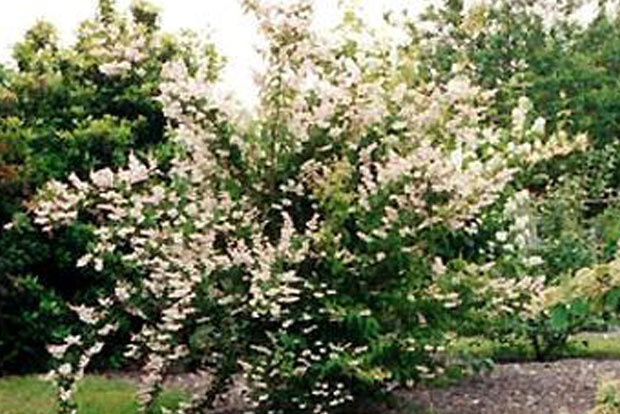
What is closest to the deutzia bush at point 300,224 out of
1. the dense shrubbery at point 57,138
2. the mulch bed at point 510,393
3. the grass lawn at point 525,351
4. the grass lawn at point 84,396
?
the mulch bed at point 510,393

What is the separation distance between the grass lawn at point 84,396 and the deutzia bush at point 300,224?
637 mm

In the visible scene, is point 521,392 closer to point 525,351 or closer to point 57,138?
point 525,351

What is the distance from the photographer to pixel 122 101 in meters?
10.4

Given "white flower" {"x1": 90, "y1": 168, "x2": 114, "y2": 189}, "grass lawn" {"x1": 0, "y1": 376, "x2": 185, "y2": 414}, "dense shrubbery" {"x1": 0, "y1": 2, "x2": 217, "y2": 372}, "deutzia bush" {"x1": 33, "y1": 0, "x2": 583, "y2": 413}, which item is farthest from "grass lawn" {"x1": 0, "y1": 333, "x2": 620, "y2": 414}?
"white flower" {"x1": 90, "y1": 168, "x2": 114, "y2": 189}

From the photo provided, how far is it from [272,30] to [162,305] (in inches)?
64.6

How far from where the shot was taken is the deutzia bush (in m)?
6.69

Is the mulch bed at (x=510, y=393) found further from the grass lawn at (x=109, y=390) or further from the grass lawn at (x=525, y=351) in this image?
the grass lawn at (x=525, y=351)

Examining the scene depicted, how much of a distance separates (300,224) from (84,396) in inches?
81.6

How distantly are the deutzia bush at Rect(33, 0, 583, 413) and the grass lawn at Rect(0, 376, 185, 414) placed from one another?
2.09 ft

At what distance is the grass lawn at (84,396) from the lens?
25.2 ft

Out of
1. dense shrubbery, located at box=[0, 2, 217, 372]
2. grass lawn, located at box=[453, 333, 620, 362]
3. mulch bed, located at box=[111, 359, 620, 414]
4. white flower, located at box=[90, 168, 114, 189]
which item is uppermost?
dense shrubbery, located at box=[0, 2, 217, 372]

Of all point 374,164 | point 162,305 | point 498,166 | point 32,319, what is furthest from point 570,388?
point 32,319

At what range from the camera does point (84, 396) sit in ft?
26.9

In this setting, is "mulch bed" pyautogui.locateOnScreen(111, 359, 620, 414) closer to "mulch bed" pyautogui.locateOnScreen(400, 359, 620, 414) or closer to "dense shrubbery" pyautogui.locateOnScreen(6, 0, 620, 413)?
"mulch bed" pyautogui.locateOnScreen(400, 359, 620, 414)
